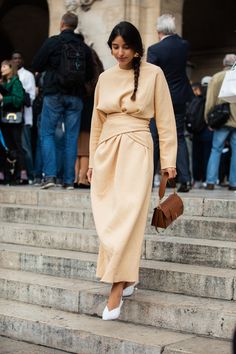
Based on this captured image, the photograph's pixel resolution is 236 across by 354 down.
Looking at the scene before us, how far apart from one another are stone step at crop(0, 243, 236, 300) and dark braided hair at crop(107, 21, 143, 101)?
1402 millimetres

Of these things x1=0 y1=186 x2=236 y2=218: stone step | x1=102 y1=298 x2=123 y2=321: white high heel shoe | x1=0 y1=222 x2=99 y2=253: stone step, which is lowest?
x1=102 y1=298 x2=123 y2=321: white high heel shoe

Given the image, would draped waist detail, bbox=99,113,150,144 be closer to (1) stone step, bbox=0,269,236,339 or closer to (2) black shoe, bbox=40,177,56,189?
(1) stone step, bbox=0,269,236,339

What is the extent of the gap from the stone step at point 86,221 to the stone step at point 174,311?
0.92 meters

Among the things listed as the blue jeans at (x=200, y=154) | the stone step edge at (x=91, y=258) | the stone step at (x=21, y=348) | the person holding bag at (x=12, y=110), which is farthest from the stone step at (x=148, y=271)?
the blue jeans at (x=200, y=154)

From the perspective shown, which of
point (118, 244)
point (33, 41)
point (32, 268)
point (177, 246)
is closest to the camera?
point (118, 244)

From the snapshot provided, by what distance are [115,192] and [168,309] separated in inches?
35.7

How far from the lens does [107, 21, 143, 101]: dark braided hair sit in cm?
513

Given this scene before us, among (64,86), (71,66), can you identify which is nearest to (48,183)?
(64,86)

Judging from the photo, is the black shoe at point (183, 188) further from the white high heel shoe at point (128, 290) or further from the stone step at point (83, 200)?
the white high heel shoe at point (128, 290)

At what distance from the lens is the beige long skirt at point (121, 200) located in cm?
503

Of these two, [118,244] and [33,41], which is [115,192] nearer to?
[118,244]

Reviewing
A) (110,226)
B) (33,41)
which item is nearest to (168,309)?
(110,226)

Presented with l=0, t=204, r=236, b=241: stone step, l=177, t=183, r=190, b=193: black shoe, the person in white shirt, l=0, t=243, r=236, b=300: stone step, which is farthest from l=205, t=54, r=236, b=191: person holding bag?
l=0, t=243, r=236, b=300: stone step

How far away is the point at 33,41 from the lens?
1944 cm
